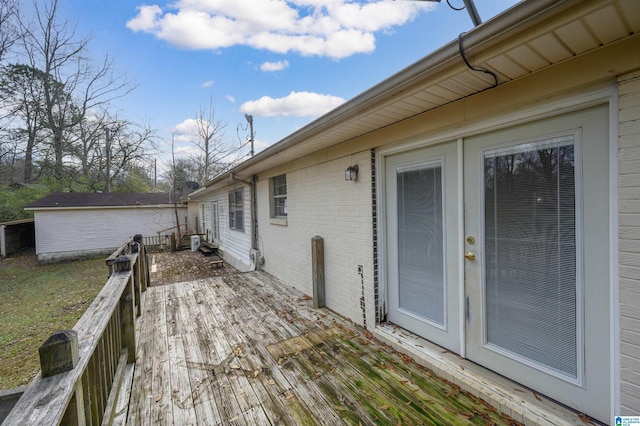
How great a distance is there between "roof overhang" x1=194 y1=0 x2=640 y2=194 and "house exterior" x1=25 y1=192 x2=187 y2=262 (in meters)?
16.1

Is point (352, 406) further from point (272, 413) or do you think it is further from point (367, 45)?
point (367, 45)

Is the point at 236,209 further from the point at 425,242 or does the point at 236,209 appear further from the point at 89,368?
the point at 89,368

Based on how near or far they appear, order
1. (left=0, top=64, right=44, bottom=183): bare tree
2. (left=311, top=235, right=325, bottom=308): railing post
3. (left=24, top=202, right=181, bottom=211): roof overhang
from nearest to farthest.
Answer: (left=311, top=235, right=325, bottom=308): railing post < (left=24, top=202, right=181, bottom=211): roof overhang < (left=0, top=64, right=44, bottom=183): bare tree

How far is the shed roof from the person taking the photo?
13.1 metres

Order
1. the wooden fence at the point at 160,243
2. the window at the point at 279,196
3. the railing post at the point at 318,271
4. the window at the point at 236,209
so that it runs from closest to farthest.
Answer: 1. the railing post at the point at 318,271
2. the window at the point at 279,196
3. the window at the point at 236,209
4. the wooden fence at the point at 160,243

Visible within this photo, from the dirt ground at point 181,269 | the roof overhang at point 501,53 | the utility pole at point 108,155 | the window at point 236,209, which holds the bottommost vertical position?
the dirt ground at point 181,269

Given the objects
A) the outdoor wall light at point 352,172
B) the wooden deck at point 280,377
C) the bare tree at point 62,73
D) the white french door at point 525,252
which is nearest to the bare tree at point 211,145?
the bare tree at point 62,73

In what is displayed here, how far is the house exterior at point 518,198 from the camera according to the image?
1508 millimetres

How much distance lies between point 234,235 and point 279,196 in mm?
3843

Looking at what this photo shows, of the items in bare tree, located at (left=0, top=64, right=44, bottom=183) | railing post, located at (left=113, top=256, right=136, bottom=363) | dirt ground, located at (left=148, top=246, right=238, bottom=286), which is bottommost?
dirt ground, located at (left=148, top=246, right=238, bottom=286)

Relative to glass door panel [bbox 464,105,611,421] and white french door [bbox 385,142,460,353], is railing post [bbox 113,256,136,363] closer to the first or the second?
white french door [bbox 385,142,460,353]

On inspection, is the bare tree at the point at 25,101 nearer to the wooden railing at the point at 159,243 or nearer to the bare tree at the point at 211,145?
the wooden railing at the point at 159,243

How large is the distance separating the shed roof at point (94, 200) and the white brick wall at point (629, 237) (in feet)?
59.7

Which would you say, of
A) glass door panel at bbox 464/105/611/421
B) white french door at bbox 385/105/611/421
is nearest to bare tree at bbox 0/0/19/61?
white french door at bbox 385/105/611/421
